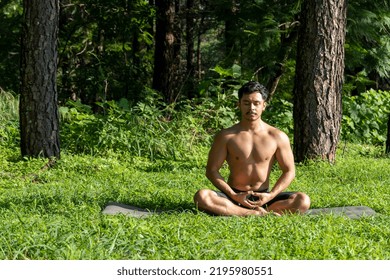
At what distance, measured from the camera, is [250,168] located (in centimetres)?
726

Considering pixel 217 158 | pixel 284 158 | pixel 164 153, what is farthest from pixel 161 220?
pixel 164 153

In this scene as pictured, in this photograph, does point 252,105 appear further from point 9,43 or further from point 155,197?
point 9,43

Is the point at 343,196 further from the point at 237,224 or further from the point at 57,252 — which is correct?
the point at 57,252

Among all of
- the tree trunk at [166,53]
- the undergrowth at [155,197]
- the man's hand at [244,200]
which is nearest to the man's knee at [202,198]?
the undergrowth at [155,197]

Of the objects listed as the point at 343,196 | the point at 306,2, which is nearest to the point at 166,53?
the point at 306,2

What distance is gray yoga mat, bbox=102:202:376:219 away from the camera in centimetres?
Result: 700

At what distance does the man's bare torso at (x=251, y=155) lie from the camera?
285 inches

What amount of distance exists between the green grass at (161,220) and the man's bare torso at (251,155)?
583mm

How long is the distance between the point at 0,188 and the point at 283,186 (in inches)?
153

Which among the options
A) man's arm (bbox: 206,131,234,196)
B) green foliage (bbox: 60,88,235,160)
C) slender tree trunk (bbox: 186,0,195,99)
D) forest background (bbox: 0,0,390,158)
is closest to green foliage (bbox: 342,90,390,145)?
forest background (bbox: 0,0,390,158)

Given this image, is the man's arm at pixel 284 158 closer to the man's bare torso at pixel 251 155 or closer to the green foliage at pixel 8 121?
the man's bare torso at pixel 251 155

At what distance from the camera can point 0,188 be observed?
9227mm

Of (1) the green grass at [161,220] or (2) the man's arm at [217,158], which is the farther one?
(2) the man's arm at [217,158]

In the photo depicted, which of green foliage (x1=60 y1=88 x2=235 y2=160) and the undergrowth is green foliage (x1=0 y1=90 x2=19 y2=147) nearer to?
the undergrowth
